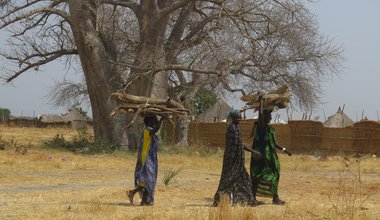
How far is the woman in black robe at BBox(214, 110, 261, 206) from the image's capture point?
326 inches

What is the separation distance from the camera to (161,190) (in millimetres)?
10539

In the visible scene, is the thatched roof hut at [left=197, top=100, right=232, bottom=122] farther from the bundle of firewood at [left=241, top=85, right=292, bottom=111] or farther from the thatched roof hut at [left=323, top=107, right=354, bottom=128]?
the bundle of firewood at [left=241, top=85, right=292, bottom=111]

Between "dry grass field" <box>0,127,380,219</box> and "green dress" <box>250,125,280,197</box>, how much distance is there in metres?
0.26

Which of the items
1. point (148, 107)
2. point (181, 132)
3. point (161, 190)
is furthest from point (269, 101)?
point (181, 132)

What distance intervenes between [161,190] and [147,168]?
90.6 inches

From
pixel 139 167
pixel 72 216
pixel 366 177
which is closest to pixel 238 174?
pixel 139 167

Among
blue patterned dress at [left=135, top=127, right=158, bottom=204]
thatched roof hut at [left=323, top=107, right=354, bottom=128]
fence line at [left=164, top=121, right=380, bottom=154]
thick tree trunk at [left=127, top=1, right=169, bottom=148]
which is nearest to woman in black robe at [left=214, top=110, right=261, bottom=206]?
blue patterned dress at [left=135, top=127, right=158, bottom=204]

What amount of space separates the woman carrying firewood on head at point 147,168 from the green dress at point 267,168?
144cm

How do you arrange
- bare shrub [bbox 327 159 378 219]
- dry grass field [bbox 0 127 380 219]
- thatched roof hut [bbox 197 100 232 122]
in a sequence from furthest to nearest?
thatched roof hut [bbox 197 100 232 122] < dry grass field [bbox 0 127 380 219] < bare shrub [bbox 327 159 378 219]

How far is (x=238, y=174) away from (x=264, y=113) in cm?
109

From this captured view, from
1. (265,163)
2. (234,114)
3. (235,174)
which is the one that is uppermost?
(234,114)

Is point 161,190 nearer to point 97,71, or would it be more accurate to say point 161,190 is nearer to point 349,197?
point 349,197

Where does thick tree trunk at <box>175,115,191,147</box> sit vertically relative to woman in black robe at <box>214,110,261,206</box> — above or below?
above

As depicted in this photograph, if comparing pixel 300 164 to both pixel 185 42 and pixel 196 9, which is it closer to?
pixel 185 42
